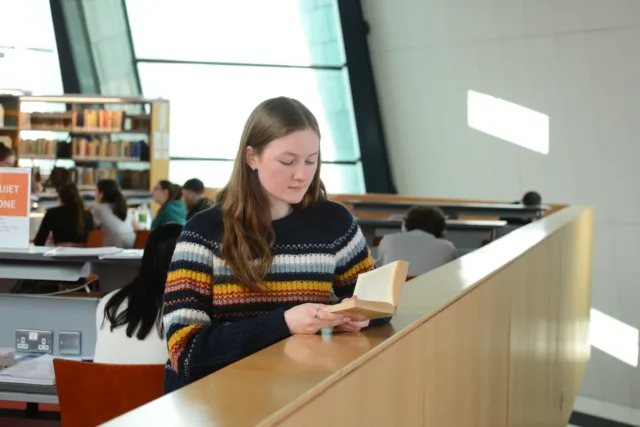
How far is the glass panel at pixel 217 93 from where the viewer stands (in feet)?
43.2

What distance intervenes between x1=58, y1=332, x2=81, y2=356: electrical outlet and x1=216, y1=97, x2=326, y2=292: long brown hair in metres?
1.87

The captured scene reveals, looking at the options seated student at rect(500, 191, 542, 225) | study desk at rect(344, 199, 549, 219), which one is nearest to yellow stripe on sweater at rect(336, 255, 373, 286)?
study desk at rect(344, 199, 549, 219)

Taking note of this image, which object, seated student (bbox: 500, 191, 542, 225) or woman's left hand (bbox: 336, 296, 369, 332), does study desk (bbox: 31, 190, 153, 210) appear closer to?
seated student (bbox: 500, 191, 542, 225)

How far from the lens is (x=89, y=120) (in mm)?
11547

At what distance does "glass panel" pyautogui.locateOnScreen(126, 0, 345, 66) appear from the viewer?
12.9 m

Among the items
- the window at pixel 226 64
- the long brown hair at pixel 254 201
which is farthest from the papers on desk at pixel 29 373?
the window at pixel 226 64

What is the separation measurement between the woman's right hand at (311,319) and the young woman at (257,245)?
0.15 metres

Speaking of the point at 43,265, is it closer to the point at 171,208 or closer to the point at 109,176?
the point at 171,208

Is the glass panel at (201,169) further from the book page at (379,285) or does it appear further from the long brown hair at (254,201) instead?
the book page at (379,285)

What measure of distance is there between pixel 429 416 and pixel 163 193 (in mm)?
7058

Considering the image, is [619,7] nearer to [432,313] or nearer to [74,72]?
[74,72]

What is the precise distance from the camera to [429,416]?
2.04 m

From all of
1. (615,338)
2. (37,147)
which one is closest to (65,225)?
(37,147)

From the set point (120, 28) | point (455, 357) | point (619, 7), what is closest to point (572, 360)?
point (455, 357)
